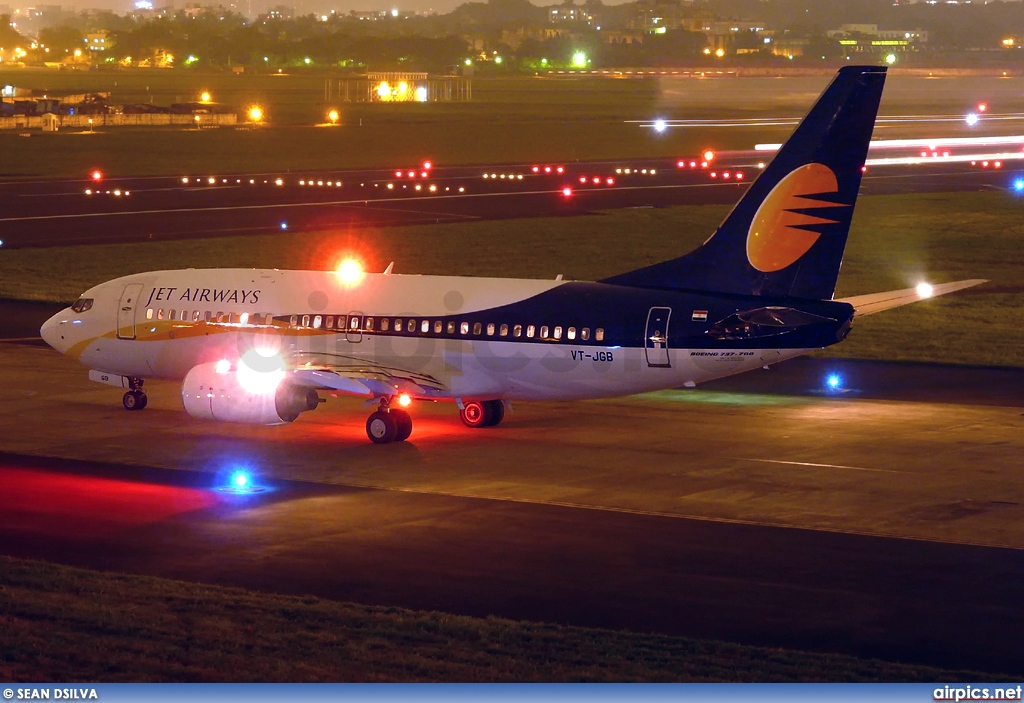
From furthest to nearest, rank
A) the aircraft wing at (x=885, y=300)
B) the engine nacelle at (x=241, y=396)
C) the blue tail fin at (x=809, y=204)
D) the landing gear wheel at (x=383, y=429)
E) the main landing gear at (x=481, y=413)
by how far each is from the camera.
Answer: the main landing gear at (x=481, y=413) < the landing gear wheel at (x=383, y=429) < the engine nacelle at (x=241, y=396) < the aircraft wing at (x=885, y=300) < the blue tail fin at (x=809, y=204)

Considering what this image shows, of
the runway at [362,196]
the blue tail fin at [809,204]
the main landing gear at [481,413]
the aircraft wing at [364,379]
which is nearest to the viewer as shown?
the blue tail fin at [809,204]

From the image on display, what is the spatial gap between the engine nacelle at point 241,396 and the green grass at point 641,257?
802 inches

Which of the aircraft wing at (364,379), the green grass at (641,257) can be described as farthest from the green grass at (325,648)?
the green grass at (641,257)

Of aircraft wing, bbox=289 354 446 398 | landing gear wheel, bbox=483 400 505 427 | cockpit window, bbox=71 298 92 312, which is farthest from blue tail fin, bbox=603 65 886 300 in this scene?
cockpit window, bbox=71 298 92 312

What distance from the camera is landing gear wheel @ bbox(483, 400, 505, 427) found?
37.3 m

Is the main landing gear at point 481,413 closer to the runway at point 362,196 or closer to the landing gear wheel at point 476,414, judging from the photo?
the landing gear wheel at point 476,414

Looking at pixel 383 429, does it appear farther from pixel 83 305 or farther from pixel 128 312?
pixel 83 305

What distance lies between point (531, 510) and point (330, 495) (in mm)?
4242

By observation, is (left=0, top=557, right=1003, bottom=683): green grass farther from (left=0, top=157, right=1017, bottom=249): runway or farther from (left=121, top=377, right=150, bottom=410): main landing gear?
(left=0, top=157, right=1017, bottom=249): runway

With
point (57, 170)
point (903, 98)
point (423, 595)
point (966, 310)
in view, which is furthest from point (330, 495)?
point (903, 98)

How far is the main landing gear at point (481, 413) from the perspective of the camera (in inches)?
1468

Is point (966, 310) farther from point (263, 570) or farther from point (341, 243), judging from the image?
point (263, 570)

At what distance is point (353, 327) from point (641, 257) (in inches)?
1362

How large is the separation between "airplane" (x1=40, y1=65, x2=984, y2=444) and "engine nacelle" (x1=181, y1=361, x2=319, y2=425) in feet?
0.11
